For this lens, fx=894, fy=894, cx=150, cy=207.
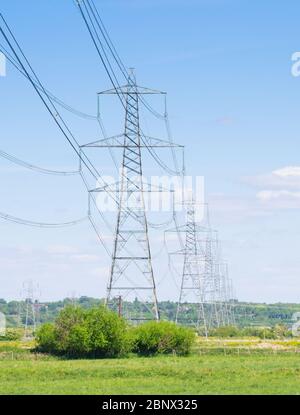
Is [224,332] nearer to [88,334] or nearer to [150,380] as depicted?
[88,334]

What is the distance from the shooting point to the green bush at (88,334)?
85812mm

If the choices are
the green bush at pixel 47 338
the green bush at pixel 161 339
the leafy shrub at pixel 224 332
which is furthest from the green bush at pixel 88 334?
the leafy shrub at pixel 224 332

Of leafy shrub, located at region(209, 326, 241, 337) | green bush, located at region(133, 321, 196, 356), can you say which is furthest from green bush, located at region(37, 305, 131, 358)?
leafy shrub, located at region(209, 326, 241, 337)

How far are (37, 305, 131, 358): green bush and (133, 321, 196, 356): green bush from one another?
63.2 inches

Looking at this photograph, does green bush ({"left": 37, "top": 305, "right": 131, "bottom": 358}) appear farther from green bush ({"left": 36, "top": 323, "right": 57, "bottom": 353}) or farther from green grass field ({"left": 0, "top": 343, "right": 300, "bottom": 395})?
green grass field ({"left": 0, "top": 343, "right": 300, "bottom": 395})

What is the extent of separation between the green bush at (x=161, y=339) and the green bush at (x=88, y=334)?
5.27ft

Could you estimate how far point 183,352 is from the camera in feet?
299

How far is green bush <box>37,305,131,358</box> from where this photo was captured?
85.8 metres

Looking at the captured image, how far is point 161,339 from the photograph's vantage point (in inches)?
3538

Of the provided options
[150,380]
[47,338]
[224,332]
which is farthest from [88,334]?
[224,332]

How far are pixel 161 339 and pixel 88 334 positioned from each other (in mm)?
8244
